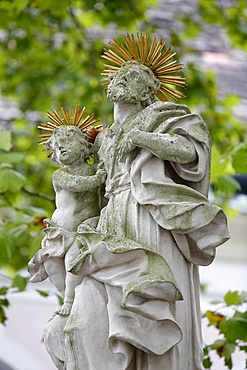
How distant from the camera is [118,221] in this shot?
445cm

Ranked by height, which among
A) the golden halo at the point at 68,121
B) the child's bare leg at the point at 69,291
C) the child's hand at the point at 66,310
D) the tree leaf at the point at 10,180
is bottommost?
the child's hand at the point at 66,310

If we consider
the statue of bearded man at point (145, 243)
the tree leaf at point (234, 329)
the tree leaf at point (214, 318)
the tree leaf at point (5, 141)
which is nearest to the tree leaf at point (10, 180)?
the tree leaf at point (5, 141)

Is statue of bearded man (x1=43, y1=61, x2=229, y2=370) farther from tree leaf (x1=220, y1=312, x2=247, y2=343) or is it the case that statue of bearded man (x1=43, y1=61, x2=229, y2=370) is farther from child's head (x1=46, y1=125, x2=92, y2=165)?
tree leaf (x1=220, y1=312, x2=247, y2=343)

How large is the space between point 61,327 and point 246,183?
331 inches

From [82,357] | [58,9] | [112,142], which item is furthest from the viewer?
[58,9]

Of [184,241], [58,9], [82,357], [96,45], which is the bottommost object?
[82,357]

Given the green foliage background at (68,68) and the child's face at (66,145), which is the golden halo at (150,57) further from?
the green foliage background at (68,68)

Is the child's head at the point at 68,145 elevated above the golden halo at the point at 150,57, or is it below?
below

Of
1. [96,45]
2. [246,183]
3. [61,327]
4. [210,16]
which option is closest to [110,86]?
[61,327]

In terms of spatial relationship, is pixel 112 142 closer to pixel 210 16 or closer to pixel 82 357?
pixel 82 357

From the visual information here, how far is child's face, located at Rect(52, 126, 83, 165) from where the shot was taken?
4648mm

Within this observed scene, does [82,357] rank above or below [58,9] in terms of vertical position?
below

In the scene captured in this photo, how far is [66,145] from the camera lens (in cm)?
465

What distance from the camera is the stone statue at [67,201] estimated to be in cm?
459
